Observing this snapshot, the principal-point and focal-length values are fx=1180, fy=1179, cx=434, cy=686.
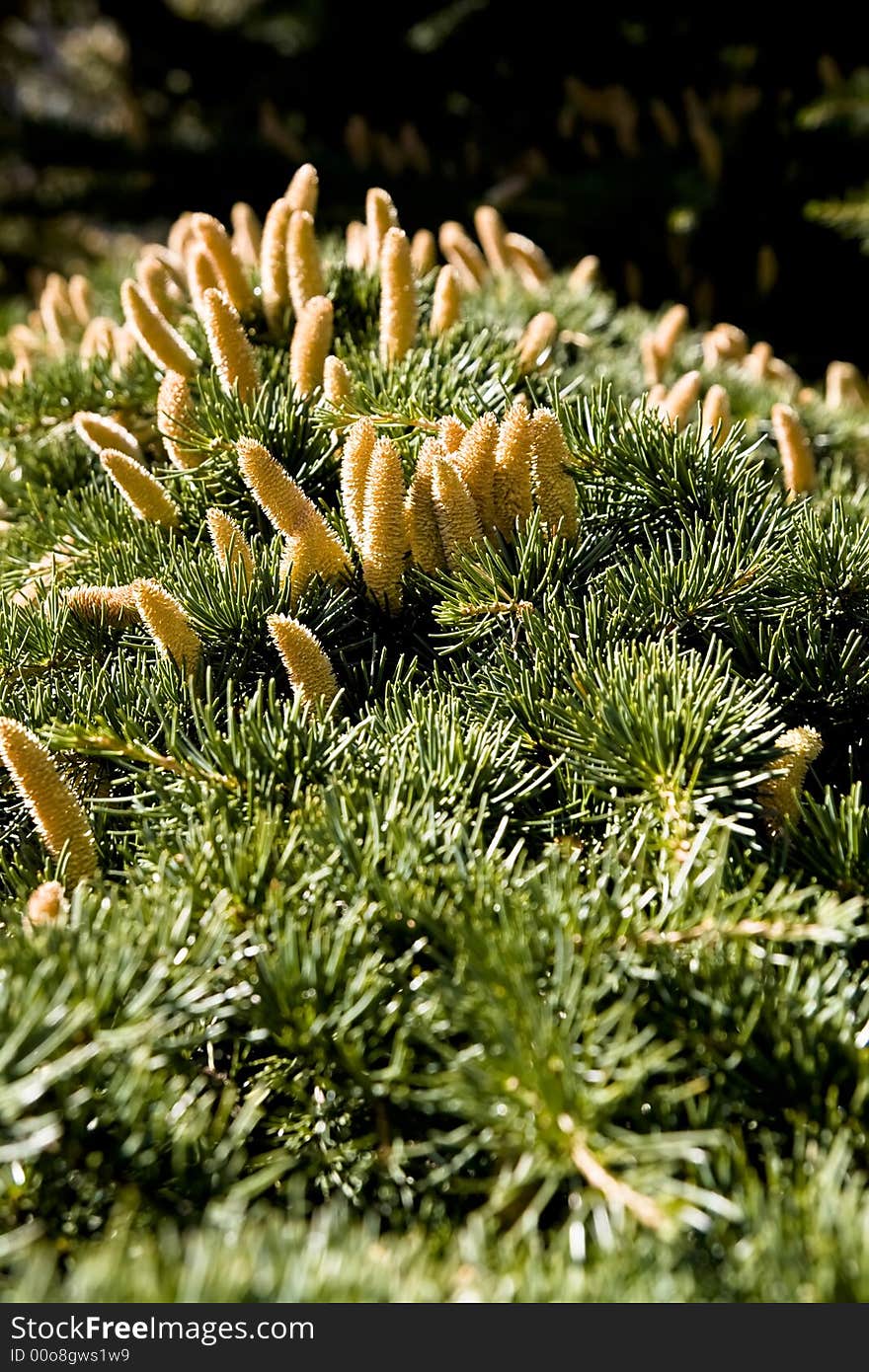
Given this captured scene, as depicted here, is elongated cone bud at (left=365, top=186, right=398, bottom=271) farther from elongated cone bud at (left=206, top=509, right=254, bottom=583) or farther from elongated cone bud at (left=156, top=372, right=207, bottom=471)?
elongated cone bud at (left=206, top=509, right=254, bottom=583)

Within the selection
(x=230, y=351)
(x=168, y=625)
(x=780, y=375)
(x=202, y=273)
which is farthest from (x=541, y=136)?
(x=168, y=625)

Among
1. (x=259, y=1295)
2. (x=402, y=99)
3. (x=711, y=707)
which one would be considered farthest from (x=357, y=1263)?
(x=402, y=99)

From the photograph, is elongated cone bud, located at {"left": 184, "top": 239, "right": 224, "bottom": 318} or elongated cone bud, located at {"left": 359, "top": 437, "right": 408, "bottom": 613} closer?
elongated cone bud, located at {"left": 359, "top": 437, "right": 408, "bottom": 613}

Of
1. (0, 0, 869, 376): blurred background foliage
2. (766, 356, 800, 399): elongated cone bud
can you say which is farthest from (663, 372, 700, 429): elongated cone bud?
(0, 0, 869, 376): blurred background foliage

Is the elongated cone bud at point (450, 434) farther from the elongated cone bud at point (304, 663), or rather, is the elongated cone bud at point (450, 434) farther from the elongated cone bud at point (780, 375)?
A: the elongated cone bud at point (780, 375)

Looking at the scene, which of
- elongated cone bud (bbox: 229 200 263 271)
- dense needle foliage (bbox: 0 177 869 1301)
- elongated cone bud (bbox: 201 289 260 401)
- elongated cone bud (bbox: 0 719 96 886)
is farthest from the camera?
elongated cone bud (bbox: 229 200 263 271)
